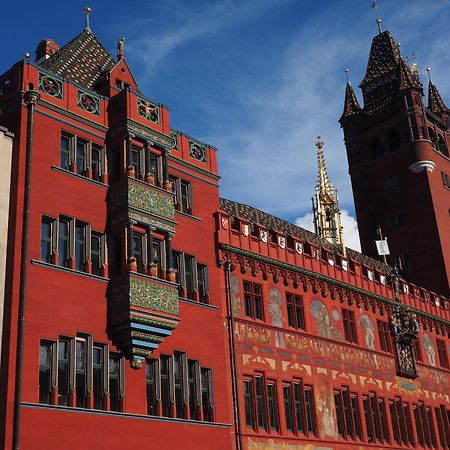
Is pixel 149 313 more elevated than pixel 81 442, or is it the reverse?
pixel 149 313

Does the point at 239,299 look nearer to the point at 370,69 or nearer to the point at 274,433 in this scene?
the point at 274,433

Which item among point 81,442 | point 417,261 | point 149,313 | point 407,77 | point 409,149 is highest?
point 407,77

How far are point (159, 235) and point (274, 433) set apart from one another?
9.33m

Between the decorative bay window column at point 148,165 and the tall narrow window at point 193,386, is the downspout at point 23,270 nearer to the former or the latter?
the decorative bay window column at point 148,165

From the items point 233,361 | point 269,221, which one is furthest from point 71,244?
point 269,221

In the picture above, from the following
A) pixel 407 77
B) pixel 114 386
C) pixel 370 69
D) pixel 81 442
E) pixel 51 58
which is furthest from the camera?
pixel 370 69

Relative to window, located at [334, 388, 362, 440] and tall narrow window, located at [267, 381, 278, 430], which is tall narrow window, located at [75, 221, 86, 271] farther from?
window, located at [334, 388, 362, 440]

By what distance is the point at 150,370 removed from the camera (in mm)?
25656

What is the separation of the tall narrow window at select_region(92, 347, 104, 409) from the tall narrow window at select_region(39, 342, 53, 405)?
164 cm

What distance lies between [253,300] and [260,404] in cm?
435

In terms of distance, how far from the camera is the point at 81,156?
26641mm

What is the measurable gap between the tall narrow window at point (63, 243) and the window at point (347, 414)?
15.3 m

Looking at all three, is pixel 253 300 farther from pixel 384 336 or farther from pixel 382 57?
pixel 382 57

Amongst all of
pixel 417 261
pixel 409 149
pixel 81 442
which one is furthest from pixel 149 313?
pixel 409 149
